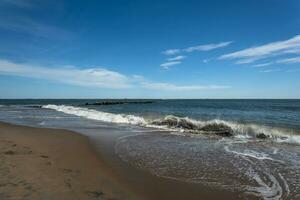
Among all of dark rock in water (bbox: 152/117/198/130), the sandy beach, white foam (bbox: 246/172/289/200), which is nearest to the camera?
the sandy beach

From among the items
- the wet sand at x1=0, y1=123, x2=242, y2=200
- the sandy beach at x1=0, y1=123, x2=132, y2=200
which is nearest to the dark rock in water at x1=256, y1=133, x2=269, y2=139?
the wet sand at x1=0, y1=123, x2=242, y2=200

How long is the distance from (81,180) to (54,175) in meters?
0.73

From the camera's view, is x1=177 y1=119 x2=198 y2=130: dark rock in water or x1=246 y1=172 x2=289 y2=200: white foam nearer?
x1=246 y1=172 x2=289 y2=200: white foam

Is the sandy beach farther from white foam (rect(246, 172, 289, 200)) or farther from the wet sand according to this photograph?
white foam (rect(246, 172, 289, 200))

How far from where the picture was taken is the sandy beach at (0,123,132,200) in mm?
4922

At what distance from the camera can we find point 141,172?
22.5ft

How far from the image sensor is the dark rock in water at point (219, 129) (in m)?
14.8

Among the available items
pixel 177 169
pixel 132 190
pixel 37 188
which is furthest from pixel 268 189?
pixel 37 188

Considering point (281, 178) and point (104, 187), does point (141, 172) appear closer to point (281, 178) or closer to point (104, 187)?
point (104, 187)

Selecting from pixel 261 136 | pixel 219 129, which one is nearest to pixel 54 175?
pixel 261 136

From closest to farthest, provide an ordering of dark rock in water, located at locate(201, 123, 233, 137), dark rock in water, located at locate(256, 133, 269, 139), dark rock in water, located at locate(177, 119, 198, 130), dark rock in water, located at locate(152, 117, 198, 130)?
1. dark rock in water, located at locate(256, 133, 269, 139)
2. dark rock in water, located at locate(201, 123, 233, 137)
3. dark rock in water, located at locate(177, 119, 198, 130)
4. dark rock in water, located at locate(152, 117, 198, 130)

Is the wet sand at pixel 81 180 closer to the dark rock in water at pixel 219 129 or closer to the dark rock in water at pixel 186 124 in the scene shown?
the dark rock in water at pixel 219 129

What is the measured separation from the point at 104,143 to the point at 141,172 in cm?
461

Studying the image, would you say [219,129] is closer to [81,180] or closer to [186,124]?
[186,124]
